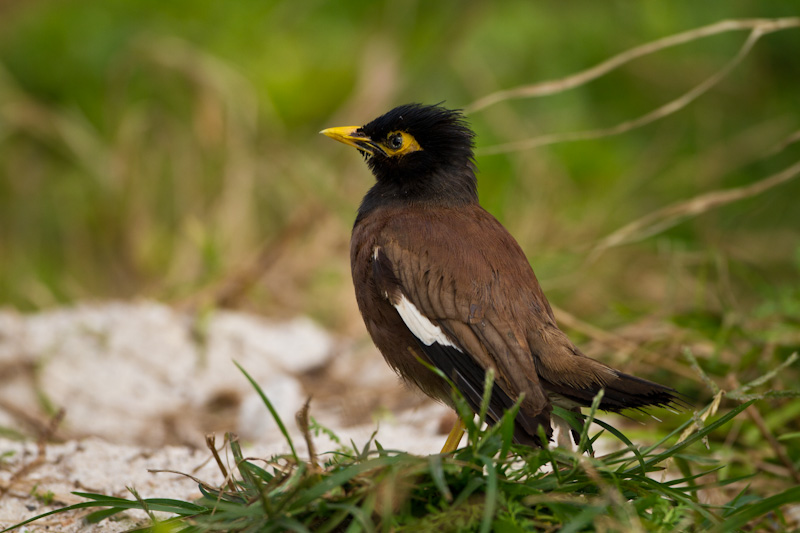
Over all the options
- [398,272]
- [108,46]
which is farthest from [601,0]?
[398,272]

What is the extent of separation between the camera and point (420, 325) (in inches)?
107

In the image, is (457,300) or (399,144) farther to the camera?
(399,144)

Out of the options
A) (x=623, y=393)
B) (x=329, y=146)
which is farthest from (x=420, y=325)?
(x=329, y=146)

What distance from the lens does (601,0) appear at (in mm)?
9484

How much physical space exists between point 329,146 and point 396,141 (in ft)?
15.4

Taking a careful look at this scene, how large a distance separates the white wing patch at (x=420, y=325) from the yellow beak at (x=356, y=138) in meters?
0.84

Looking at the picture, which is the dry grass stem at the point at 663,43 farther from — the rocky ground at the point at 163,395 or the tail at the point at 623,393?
the tail at the point at 623,393

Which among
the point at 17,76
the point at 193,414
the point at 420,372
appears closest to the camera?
the point at 420,372

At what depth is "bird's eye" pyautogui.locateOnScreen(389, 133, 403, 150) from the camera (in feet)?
11.1

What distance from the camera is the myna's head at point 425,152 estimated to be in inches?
129

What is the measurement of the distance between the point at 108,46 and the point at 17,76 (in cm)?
109

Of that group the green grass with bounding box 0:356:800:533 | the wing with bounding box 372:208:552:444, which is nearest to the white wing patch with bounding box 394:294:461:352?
the wing with bounding box 372:208:552:444

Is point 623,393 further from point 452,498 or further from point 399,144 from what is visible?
point 399,144

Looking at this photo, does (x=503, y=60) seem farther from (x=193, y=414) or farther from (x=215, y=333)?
(x=193, y=414)
